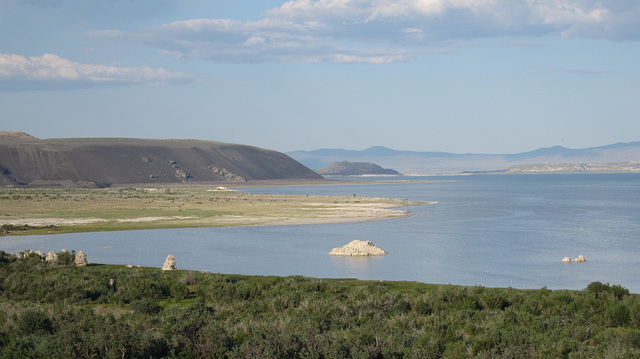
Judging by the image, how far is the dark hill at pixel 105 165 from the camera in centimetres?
14112

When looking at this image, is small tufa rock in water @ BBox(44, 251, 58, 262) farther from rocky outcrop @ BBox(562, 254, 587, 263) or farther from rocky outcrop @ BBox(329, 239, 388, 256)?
rocky outcrop @ BBox(562, 254, 587, 263)

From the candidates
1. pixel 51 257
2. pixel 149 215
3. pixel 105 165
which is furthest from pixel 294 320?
pixel 105 165

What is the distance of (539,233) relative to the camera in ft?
146

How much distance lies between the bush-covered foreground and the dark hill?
393ft

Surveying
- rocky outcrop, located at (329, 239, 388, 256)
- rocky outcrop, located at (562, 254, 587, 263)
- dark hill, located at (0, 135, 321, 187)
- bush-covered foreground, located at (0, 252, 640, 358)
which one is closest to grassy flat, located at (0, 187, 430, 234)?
rocky outcrop, located at (329, 239, 388, 256)

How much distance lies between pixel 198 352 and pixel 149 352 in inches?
34.5

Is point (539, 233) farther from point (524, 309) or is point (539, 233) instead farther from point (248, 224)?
point (524, 309)

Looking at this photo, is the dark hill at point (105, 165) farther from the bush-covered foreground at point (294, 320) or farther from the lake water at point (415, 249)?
the bush-covered foreground at point (294, 320)

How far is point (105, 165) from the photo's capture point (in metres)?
159

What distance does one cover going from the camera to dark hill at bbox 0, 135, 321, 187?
463 feet

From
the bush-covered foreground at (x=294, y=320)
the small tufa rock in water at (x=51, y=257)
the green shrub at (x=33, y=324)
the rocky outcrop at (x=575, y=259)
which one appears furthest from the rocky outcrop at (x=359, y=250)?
the green shrub at (x=33, y=324)

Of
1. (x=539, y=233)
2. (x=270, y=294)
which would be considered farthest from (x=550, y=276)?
(x=539, y=233)

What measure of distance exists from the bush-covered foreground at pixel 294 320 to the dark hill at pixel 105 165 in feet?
393

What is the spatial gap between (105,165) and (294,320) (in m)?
153
